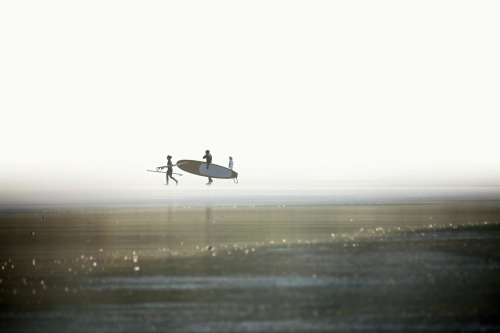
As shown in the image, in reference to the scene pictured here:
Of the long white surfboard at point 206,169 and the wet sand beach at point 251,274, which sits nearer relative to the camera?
the wet sand beach at point 251,274

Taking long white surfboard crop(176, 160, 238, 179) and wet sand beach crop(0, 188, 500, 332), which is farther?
long white surfboard crop(176, 160, 238, 179)

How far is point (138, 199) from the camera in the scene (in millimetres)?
36156

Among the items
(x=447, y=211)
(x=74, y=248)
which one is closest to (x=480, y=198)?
(x=447, y=211)

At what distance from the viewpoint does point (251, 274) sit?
14.1 meters

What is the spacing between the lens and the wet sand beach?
10.4 metres

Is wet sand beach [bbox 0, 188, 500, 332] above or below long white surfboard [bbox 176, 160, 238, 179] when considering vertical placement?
below

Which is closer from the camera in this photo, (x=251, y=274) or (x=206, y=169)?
(x=251, y=274)

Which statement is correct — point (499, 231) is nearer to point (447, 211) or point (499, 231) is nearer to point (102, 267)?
point (447, 211)

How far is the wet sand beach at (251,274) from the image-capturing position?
10375mm

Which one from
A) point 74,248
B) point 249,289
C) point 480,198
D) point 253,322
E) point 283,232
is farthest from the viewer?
point 480,198

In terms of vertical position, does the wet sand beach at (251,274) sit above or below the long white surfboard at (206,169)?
below

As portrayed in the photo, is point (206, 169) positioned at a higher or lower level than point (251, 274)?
higher

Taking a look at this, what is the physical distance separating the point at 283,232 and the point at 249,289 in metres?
8.83

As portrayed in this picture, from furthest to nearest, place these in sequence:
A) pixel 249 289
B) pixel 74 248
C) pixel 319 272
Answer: pixel 74 248 → pixel 319 272 → pixel 249 289
